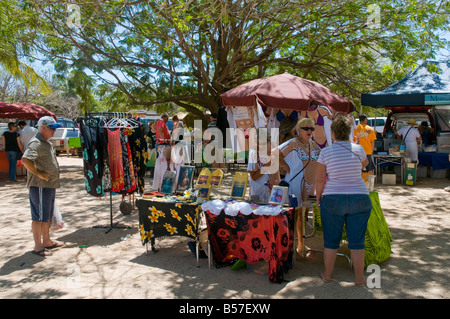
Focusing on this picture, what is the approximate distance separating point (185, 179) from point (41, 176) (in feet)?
6.19

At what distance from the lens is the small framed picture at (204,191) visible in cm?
479

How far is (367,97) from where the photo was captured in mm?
11031

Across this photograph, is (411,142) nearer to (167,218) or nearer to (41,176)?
(167,218)

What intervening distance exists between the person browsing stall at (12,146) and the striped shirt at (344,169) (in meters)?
10.4

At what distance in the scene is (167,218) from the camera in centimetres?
487

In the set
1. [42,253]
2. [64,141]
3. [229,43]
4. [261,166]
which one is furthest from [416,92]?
[64,141]

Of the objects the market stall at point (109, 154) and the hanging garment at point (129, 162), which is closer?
the market stall at point (109, 154)

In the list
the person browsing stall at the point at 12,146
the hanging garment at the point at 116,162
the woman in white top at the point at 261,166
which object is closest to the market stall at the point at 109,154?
the hanging garment at the point at 116,162

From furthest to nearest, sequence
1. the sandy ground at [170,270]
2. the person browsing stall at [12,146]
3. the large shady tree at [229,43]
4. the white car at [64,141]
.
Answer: the white car at [64,141], the person browsing stall at [12,146], the large shady tree at [229,43], the sandy ground at [170,270]

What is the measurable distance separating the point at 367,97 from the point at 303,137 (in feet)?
24.2

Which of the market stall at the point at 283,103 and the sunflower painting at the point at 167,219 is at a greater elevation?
the market stall at the point at 283,103

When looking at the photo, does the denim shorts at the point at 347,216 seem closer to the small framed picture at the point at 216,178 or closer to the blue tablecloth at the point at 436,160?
the small framed picture at the point at 216,178

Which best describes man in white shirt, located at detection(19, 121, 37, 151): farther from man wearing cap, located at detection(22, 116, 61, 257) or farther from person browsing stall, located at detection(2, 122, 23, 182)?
man wearing cap, located at detection(22, 116, 61, 257)

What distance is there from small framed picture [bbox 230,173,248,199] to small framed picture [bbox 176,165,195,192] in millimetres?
812
